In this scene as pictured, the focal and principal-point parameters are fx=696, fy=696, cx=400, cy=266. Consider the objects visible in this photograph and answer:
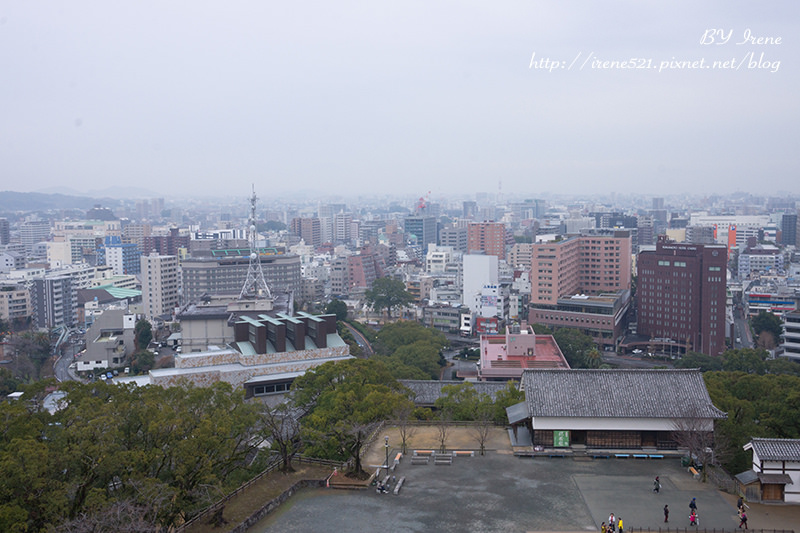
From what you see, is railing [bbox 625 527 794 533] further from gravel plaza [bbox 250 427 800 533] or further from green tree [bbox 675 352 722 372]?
A: green tree [bbox 675 352 722 372]

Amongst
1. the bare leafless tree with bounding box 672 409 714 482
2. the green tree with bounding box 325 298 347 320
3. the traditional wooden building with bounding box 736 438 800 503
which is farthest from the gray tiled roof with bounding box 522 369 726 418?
the green tree with bounding box 325 298 347 320

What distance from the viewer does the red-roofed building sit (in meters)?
26.3

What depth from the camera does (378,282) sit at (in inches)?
1826

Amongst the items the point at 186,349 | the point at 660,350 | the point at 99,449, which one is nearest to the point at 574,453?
the point at 99,449

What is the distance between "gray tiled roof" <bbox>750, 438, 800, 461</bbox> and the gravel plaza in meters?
0.80

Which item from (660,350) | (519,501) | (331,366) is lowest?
(660,350)

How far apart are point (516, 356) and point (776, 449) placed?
16.3 metres

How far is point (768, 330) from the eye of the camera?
124 ft

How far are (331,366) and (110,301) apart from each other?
36.2 m

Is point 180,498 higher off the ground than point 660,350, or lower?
higher

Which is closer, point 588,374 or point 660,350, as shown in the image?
point 588,374

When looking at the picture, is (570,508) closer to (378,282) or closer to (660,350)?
(660,350)

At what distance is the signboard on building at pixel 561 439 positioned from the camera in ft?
46.7

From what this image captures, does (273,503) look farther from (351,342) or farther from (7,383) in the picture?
(351,342)
